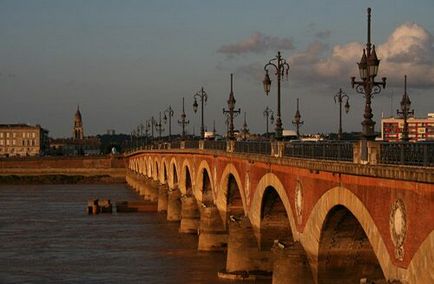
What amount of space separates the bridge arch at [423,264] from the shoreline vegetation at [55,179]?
144746 millimetres

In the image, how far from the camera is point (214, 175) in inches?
2361

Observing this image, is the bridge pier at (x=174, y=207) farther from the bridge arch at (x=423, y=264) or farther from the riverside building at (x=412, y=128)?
the bridge arch at (x=423, y=264)

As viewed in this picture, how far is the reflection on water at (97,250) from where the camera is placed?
152 feet

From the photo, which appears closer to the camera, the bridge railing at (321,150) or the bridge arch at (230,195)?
the bridge railing at (321,150)

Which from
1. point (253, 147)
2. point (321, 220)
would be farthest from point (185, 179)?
point (321, 220)

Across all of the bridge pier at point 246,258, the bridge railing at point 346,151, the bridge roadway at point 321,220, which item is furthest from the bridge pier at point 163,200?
the bridge pier at point 246,258

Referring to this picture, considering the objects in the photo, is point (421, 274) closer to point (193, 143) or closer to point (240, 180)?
point (240, 180)

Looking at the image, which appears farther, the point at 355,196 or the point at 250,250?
the point at 250,250

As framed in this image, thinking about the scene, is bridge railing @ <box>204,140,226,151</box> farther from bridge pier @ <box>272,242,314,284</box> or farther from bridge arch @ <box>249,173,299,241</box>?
bridge pier @ <box>272,242,314,284</box>

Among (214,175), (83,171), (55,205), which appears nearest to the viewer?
(214,175)

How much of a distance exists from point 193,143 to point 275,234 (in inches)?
1437

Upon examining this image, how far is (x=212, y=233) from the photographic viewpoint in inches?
2180

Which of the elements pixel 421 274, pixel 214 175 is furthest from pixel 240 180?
pixel 421 274

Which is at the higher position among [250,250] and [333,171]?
[333,171]
